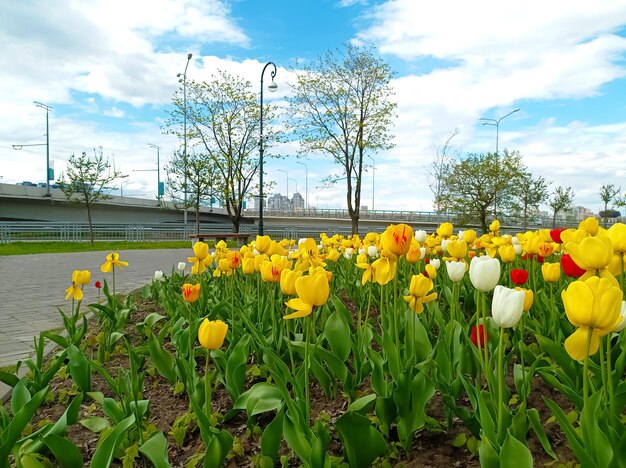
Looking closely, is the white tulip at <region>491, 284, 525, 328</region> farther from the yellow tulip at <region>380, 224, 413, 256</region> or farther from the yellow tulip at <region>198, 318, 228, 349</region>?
the yellow tulip at <region>198, 318, 228, 349</region>

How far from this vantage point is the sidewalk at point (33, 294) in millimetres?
4566

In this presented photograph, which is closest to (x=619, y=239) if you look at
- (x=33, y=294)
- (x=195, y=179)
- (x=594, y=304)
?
(x=594, y=304)

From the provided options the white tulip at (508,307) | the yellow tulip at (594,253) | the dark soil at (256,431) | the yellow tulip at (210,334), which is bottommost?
the dark soil at (256,431)

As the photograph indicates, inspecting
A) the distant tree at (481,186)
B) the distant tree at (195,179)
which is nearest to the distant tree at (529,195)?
the distant tree at (481,186)

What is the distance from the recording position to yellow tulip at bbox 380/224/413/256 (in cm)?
201

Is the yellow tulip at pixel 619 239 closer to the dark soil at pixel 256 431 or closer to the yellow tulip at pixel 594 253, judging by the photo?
the yellow tulip at pixel 594 253

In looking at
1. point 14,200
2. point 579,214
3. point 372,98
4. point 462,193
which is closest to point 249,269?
point 372,98

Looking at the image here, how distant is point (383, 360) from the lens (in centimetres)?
211

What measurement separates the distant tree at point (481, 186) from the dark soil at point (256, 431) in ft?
95.8

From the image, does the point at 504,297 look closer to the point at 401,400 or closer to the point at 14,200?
the point at 401,400

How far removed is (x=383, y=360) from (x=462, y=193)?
1220 inches

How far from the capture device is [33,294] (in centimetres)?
757

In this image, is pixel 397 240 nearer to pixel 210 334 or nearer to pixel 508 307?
pixel 508 307

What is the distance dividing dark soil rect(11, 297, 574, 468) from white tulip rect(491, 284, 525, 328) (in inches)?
25.4
